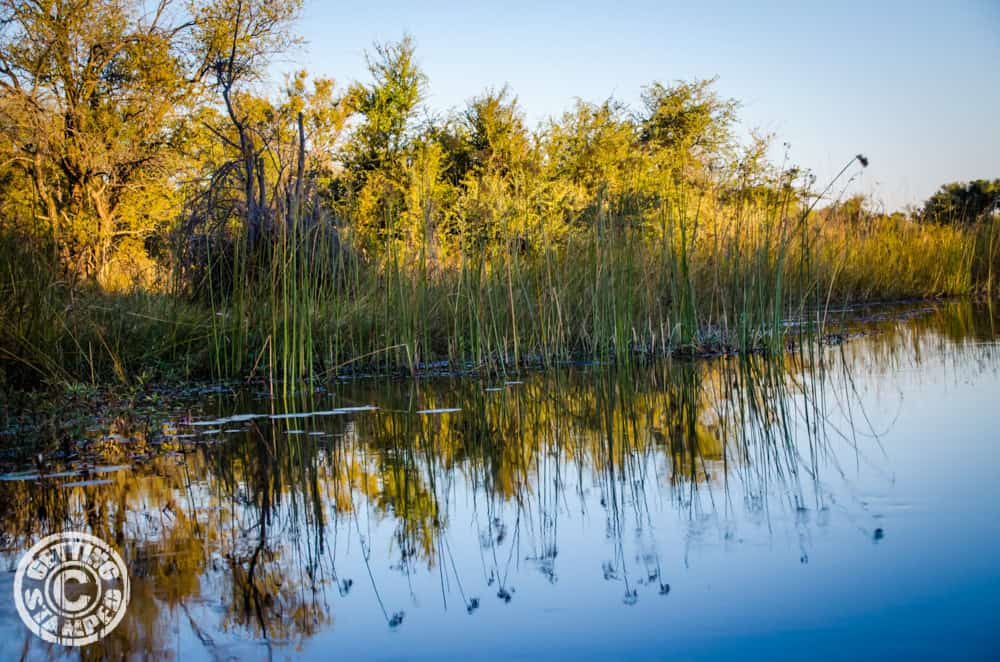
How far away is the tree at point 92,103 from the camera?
16.4 meters

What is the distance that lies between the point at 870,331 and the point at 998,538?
5.67 m

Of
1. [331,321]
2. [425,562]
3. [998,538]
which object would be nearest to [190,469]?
[425,562]

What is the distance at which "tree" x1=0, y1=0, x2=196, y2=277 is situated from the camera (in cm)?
1636

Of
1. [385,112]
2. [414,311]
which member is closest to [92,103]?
[385,112]

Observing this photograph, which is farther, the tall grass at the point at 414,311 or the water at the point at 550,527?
the tall grass at the point at 414,311

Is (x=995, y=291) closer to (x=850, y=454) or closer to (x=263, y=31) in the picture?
(x=850, y=454)

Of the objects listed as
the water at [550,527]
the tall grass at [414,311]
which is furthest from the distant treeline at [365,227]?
the water at [550,527]

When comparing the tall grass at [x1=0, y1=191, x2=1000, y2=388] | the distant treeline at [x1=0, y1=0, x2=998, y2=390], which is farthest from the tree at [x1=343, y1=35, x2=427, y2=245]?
the tall grass at [x1=0, y1=191, x2=1000, y2=388]

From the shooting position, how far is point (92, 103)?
18.9 metres

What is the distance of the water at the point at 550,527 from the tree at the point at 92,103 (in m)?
15.4

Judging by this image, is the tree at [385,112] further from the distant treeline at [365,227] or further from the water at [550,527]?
the water at [550,527]

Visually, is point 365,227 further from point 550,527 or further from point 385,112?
point 385,112

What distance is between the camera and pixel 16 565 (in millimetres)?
1663

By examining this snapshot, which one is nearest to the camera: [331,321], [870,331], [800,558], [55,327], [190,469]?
[800,558]
